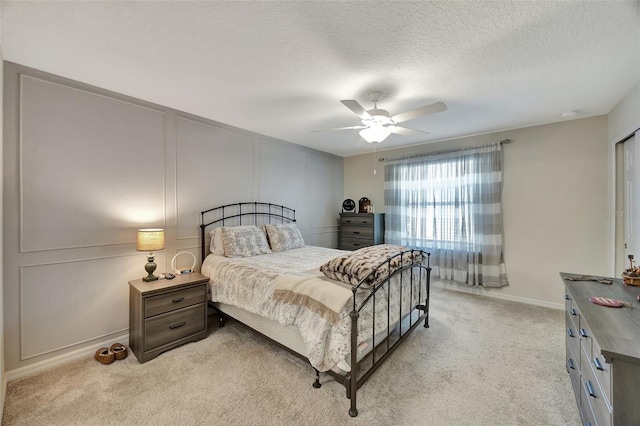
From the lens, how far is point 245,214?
159 inches

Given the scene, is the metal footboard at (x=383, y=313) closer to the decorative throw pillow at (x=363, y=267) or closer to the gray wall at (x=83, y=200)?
the decorative throw pillow at (x=363, y=267)

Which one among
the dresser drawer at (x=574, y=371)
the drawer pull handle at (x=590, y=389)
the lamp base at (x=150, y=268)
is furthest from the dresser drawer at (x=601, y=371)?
the lamp base at (x=150, y=268)

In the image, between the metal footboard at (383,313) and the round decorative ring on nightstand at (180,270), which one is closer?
the metal footboard at (383,313)

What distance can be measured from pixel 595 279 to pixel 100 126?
187 inches

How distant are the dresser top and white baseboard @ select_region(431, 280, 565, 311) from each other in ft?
6.82

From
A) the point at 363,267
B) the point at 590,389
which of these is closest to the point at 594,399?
the point at 590,389

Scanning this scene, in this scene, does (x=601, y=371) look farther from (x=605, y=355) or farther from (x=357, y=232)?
(x=357, y=232)

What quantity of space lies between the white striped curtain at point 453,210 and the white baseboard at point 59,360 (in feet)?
14.5

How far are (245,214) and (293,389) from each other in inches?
102

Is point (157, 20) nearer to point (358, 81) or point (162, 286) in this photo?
point (358, 81)

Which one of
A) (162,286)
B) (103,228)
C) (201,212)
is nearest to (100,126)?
(103,228)

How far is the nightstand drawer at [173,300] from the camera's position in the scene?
8.20 ft

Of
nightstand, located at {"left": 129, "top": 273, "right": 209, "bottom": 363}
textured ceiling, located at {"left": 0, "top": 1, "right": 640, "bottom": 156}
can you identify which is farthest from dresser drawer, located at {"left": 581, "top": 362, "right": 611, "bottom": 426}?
nightstand, located at {"left": 129, "top": 273, "right": 209, "bottom": 363}

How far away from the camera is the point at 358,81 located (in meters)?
2.47
